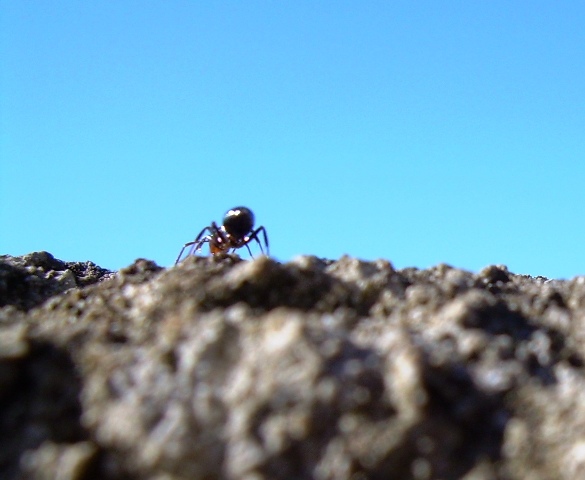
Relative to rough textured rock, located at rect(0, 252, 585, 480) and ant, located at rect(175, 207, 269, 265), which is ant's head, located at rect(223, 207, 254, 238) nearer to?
ant, located at rect(175, 207, 269, 265)

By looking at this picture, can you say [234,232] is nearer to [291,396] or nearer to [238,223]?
[238,223]

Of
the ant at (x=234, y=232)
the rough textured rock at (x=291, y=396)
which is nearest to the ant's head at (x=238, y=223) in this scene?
the ant at (x=234, y=232)

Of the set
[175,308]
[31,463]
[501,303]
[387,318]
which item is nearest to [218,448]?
[31,463]

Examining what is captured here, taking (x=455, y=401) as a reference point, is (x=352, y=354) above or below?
above

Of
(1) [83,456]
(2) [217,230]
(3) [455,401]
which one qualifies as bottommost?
(3) [455,401]

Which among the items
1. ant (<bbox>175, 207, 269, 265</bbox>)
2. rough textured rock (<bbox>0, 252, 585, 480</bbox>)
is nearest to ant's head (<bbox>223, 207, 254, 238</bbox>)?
ant (<bbox>175, 207, 269, 265</bbox>)

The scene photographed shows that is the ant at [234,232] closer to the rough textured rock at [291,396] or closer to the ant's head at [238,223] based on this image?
the ant's head at [238,223]

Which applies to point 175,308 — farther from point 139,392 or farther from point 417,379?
point 417,379
